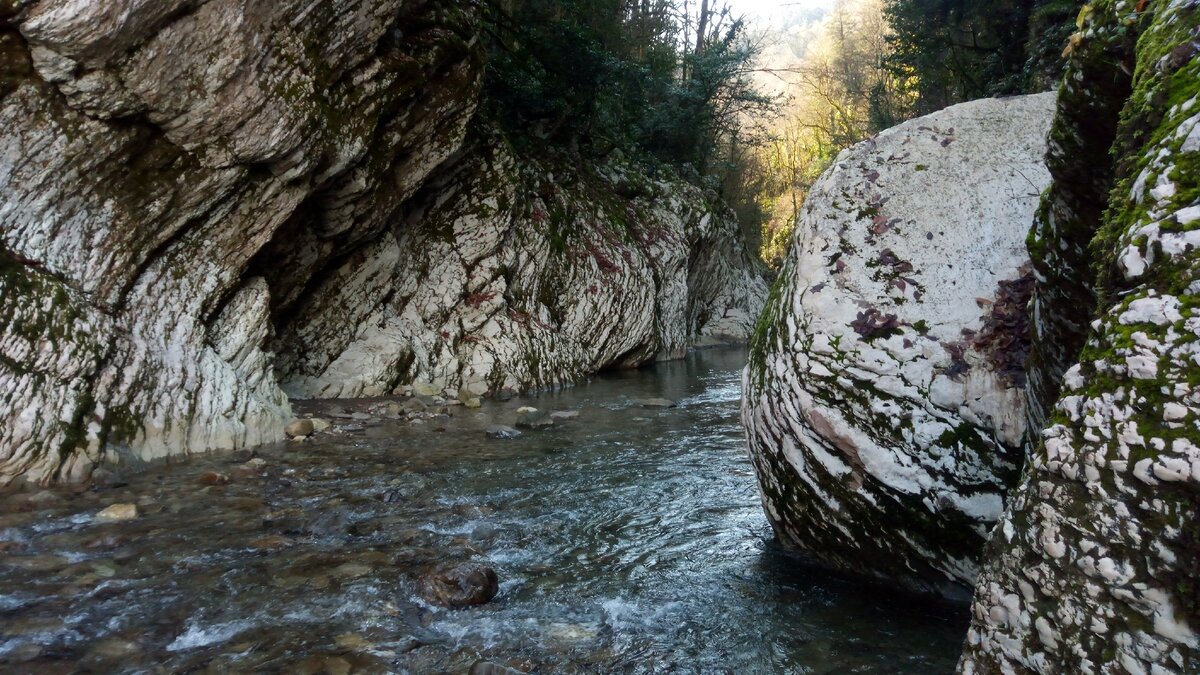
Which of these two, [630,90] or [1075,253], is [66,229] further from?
[630,90]

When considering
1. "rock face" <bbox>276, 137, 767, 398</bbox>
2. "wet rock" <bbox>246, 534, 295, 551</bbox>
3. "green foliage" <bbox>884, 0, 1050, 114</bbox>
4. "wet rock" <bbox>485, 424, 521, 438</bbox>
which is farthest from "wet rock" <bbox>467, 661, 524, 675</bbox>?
"green foliage" <bbox>884, 0, 1050, 114</bbox>

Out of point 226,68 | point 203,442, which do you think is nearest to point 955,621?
point 203,442

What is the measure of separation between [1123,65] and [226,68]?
272 inches

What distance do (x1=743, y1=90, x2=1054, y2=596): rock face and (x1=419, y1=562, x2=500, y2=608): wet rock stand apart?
5.24 feet

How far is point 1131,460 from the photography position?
5.89ft

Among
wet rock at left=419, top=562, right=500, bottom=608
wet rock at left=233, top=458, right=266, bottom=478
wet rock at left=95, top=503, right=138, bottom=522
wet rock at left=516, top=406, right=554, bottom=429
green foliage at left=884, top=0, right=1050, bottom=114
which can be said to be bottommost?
wet rock at left=419, top=562, right=500, bottom=608

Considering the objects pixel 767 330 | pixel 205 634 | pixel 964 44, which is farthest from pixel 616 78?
pixel 205 634

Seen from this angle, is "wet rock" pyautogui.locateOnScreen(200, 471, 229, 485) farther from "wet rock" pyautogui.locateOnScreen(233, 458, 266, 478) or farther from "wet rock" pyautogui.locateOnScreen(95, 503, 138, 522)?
"wet rock" pyautogui.locateOnScreen(95, 503, 138, 522)

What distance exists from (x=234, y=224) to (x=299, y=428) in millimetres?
2136

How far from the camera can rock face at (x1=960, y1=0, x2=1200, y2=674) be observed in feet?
5.56

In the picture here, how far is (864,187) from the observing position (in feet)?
13.7

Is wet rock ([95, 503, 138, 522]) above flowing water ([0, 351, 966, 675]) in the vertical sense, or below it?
above

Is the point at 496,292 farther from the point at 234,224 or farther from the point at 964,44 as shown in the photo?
the point at 964,44

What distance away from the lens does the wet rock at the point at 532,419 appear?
845 centimetres
